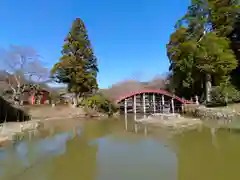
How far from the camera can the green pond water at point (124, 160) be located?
561cm

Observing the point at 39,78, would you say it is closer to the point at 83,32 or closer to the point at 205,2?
the point at 83,32

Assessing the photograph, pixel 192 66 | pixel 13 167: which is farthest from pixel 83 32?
pixel 13 167

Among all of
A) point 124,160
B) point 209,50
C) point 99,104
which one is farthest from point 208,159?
point 99,104

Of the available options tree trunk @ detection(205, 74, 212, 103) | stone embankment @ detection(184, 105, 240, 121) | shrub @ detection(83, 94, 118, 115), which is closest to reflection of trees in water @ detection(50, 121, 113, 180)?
stone embankment @ detection(184, 105, 240, 121)

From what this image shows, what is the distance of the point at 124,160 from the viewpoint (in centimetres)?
710

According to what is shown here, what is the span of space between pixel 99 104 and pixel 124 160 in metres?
16.9

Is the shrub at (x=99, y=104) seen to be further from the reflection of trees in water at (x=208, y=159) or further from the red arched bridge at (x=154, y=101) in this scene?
the reflection of trees in water at (x=208, y=159)

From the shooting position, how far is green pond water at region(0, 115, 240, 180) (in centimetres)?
561

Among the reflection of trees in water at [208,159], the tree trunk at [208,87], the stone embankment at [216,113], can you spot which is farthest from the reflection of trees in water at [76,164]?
the tree trunk at [208,87]

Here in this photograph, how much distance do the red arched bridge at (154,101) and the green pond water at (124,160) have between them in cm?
1507

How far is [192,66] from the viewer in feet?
73.2

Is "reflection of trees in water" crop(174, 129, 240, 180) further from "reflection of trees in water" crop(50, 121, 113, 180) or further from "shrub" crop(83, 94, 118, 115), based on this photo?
"shrub" crop(83, 94, 118, 115)

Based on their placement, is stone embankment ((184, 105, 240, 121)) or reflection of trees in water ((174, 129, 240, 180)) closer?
reflection of trees in water ((174, 129, 240, 180))

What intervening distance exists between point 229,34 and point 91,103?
17.5 m
